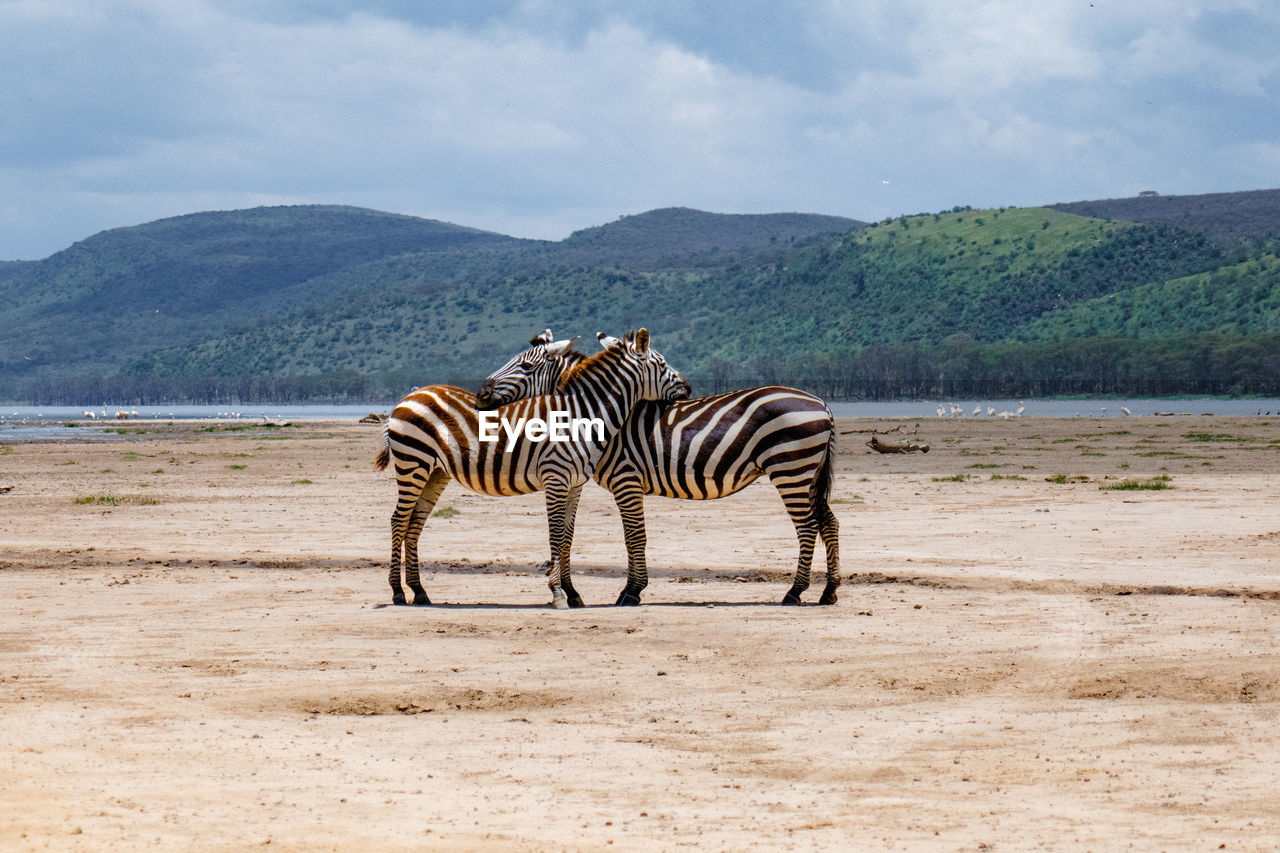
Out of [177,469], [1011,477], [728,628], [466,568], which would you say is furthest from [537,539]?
[177,469]

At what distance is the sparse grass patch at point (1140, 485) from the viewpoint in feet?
91.4

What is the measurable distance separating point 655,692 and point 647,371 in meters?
4.99

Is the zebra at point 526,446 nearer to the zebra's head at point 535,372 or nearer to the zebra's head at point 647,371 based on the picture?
the zebra's head at point 647,371

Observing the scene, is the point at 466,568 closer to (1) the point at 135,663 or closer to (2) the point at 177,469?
(1) the point at 135,663

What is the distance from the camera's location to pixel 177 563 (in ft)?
61.8

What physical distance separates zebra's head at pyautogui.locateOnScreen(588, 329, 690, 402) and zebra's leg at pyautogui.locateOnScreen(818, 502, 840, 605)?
6.11ft

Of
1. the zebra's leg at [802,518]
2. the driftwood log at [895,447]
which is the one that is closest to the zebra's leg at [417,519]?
the zebra's leg at [802,518]

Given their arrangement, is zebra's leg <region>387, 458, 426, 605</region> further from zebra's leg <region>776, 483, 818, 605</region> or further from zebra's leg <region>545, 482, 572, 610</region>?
zebra's leg <region>776, 483, 818, 605</region>

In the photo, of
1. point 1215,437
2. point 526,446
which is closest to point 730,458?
point 526,446

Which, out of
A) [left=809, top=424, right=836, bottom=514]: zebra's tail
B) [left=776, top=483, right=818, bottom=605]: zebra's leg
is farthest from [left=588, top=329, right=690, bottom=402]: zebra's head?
[left=809, top=424, right=836, bottom=514]: zebra's tail

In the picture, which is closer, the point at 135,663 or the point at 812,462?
the point at 135,663

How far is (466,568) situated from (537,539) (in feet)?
11.0

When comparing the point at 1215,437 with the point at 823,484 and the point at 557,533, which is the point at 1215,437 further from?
the point at 557,533

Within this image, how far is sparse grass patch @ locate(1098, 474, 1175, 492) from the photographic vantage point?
91.4ft
